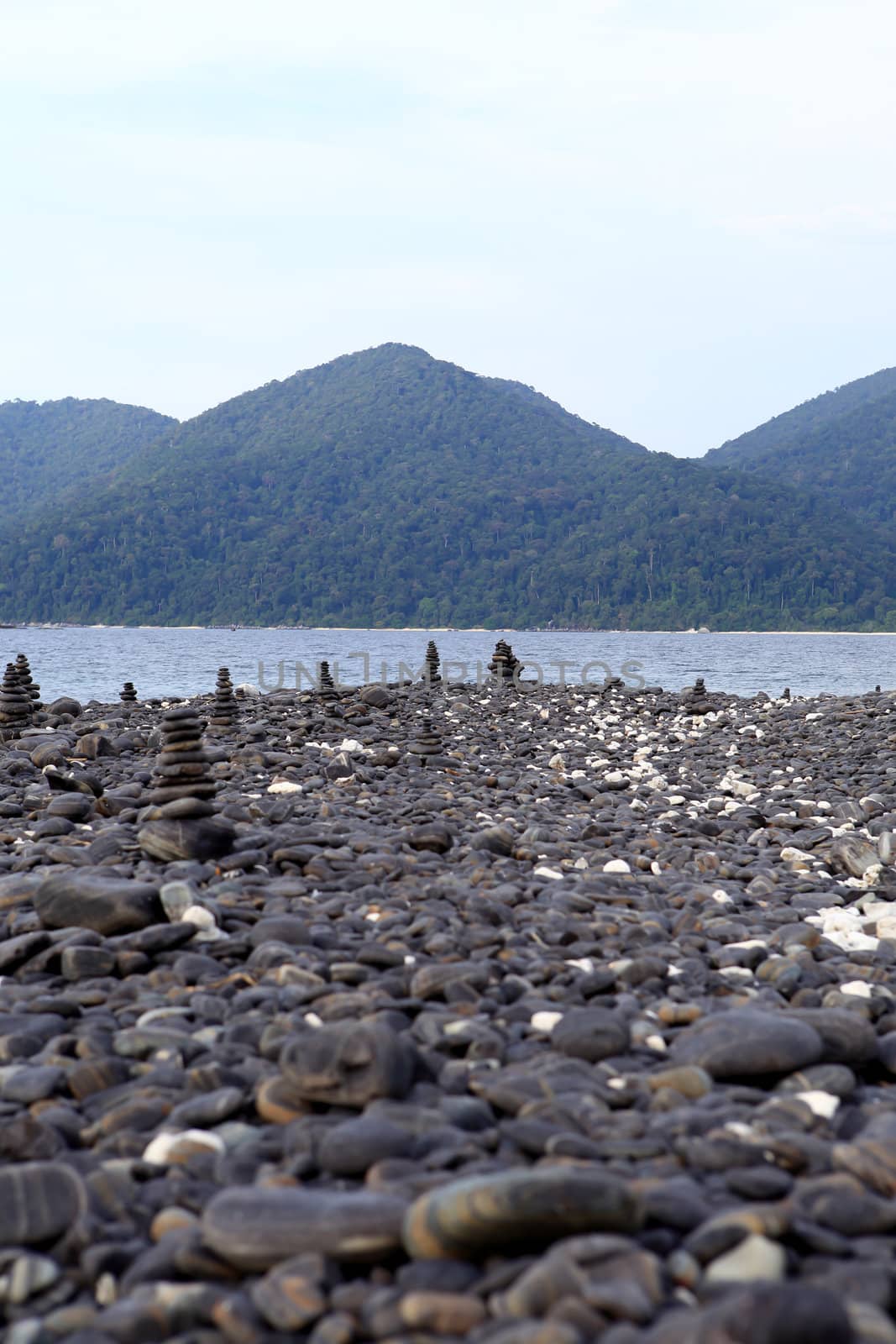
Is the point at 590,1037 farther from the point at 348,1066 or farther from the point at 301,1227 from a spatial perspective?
the point at 301,1227

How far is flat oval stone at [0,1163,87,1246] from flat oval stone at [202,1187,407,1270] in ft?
1.48

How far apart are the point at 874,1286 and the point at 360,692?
66.7ft

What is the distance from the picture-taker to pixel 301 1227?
2795 millimetres

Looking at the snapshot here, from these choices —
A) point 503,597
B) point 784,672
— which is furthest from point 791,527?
point 784,672

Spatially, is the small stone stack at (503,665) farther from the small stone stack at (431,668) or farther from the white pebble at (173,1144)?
the white pebble at (173,1144)

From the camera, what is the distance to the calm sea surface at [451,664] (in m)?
52.5

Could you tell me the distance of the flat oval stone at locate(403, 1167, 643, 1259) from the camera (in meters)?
2.69

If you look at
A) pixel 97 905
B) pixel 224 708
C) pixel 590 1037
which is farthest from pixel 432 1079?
pixel 224 708

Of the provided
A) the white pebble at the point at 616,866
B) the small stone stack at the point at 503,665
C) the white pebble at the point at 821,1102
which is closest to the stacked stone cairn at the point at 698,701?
the small stone stack at the point at 503,665

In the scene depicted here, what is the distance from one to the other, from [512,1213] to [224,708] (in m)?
14.8

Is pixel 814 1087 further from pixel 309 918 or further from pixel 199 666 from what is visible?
pixel 199 666

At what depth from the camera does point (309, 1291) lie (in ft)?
8.63

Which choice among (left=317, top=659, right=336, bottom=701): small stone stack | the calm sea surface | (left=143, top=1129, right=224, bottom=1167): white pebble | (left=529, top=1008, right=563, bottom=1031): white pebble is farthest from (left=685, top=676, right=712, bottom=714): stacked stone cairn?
(left=143, top=1129, right=224, bottom=1167): white pebble

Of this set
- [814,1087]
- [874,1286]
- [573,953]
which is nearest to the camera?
[874,1286]
